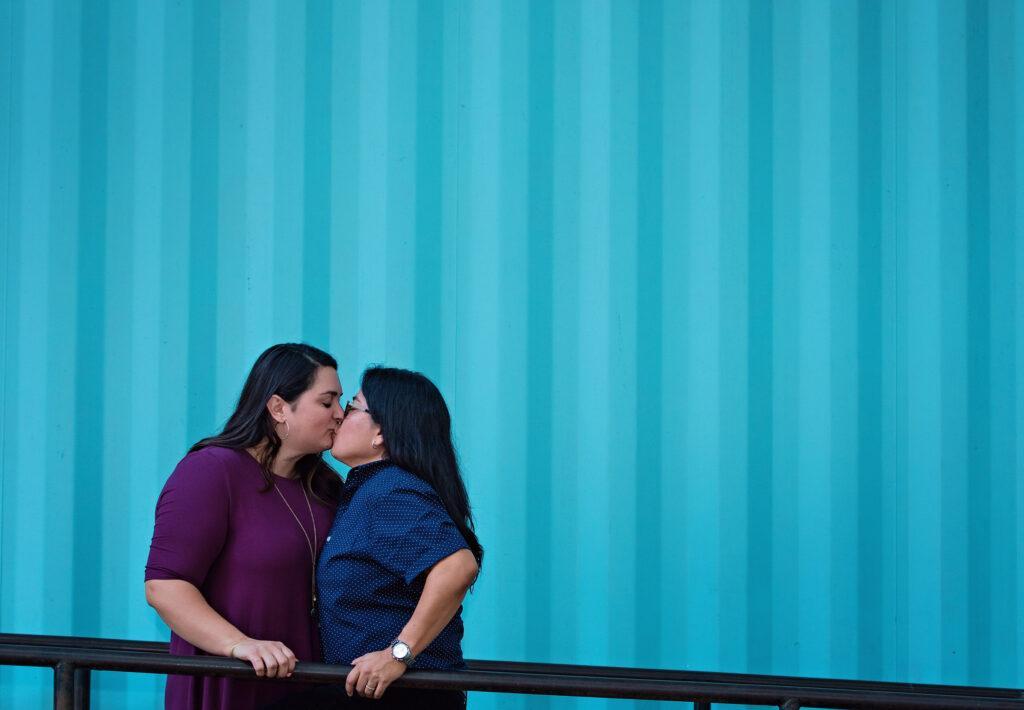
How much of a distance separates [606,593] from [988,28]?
2.35 metres

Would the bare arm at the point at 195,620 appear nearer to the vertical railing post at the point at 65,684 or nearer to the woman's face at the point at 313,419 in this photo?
the vertical railing post at the point at 65,684

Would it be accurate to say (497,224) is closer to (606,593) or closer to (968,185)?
(606,593)

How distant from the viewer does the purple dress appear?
2.14 metres

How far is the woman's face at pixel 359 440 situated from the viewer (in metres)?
2.28

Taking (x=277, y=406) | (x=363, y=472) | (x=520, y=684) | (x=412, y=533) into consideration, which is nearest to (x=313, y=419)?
(x=277, y=406)

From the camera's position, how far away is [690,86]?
3.48m

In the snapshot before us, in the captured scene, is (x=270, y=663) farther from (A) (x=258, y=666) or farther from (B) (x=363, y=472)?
(B) (x=363, y=472)

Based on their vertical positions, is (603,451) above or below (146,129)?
below

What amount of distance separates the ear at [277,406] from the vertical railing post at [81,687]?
0.71 metres

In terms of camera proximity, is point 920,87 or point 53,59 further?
point 53,59

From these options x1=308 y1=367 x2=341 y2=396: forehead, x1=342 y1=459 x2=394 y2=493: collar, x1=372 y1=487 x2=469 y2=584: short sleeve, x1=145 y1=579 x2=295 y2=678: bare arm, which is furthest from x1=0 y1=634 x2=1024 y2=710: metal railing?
x1=308 y1=367 x2=341 y2=396: forehead

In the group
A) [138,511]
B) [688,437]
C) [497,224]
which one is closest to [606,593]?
[688,437]

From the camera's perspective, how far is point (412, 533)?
208cm

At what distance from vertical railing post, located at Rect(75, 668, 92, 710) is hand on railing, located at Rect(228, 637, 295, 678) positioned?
0.98 ft
